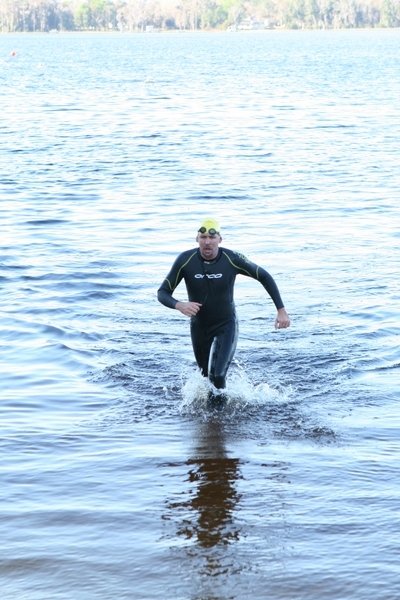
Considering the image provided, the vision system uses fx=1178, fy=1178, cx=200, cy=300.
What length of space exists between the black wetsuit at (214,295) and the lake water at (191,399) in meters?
0.41

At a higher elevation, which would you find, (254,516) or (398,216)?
(254,516)

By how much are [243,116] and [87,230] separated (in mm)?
30117

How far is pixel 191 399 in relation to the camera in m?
11.6

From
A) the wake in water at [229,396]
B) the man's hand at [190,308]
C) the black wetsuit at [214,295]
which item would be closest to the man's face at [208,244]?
the black wetsuit at [214,295]

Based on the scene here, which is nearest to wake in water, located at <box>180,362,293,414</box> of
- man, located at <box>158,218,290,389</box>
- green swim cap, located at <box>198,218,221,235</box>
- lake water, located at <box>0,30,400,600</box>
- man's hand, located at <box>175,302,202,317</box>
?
lake water, located at <box>0,30,400,600</box>

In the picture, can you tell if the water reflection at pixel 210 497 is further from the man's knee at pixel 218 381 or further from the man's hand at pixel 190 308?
the man's hand at pixel 190 308

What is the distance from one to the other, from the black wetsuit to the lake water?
1.33ft

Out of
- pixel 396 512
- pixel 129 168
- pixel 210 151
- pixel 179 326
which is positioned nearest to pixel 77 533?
pixel 396 512

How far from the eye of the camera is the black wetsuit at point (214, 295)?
11102 millimetres

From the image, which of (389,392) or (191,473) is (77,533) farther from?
(389,392)

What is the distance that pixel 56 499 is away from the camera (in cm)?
916

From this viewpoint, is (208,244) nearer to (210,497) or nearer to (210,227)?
(210,227)

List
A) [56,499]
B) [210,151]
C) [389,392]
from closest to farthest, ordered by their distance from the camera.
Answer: [56,499]
[389,392]
[210,151]

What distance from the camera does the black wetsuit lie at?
36.4ft
